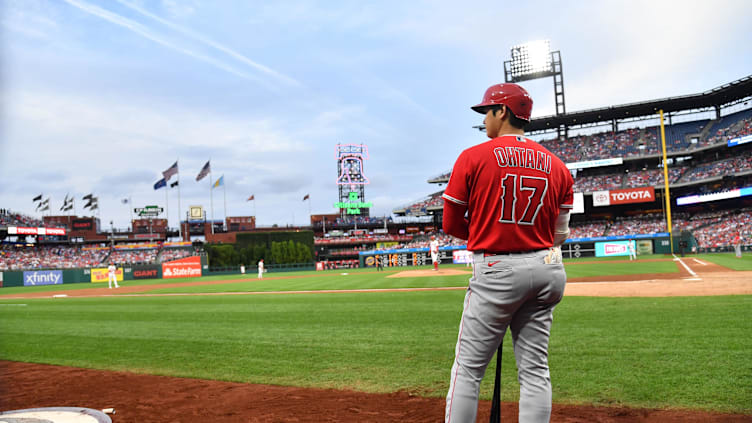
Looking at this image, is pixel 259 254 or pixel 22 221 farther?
pixel 22 221

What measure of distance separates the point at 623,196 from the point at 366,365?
151 ft

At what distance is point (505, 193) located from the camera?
7.56 ft

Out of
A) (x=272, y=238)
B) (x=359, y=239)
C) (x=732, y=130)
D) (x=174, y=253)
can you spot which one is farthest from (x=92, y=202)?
(x=732, y=130)

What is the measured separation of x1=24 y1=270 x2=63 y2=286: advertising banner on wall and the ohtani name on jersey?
44.4 m

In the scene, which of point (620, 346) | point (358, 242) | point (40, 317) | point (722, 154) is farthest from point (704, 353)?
point (358, 242)

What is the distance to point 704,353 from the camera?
4.88 metres

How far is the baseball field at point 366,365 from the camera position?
379cm

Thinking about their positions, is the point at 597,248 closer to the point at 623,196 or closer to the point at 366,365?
the point at 623,196

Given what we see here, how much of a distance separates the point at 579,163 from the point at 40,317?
48.9m

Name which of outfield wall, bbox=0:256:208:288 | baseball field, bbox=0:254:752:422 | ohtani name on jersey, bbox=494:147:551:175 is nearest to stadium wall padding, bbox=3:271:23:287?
outfield wall, bbox=0:256:208:288

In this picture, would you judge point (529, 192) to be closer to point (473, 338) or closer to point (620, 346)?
point (473, 338)

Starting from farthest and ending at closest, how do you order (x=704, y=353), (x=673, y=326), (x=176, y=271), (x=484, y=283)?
(x=176, y=271) → (x=673, y=326) → (x=704, y=353) → (x=484, y=283)

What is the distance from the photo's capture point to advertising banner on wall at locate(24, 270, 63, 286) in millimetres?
36406

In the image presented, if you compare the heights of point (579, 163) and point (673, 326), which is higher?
point (579, 163)
